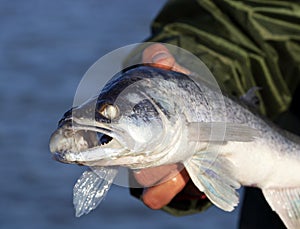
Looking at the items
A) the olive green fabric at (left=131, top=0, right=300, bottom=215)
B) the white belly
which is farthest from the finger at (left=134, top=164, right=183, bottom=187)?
the olive green fabric at (left=131, top=0, right=300, bottom=215)

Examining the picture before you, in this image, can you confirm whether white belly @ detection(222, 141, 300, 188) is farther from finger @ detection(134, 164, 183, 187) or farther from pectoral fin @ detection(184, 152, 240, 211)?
finger @ detection(134, 164, 183, 187)

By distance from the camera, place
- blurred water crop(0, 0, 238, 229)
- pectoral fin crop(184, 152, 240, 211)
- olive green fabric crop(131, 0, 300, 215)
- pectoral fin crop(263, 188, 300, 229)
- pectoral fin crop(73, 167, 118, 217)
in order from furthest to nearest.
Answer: blurred water crop(0, 0, 238, 229) → olive green fabric crop(131, 0, 300, 215) → pectoral fin crop(263, 188, 300, 229) → pectoral fin crop(184, 152, 240, 211) → pectoral fin crop(73, 167, 118, 217)

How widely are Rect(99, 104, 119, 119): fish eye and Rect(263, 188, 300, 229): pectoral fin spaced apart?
2.88ft

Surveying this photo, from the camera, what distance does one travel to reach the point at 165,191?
11.4 feet

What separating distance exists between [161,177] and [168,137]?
502 millimetres

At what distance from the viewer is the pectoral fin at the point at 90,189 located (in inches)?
113

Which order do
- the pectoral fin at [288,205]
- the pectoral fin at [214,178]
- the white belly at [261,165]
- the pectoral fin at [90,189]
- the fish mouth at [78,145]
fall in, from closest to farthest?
the fish mouth at [78,145] < the pectoral fin at [90,189] < the pectoral fin at [214,178] < the white belly at [261,165] < the pectoral fin at [288,205]

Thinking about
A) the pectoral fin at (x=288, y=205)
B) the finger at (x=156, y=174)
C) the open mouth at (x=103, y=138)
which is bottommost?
the pectoral fin at (x=288, y=205)

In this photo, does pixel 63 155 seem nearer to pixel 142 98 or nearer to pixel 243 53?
pixel 142 98

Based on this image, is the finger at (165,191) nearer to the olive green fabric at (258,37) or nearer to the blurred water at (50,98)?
the olive green fabric at (258,37)

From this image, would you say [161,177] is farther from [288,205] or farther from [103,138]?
[103,138]

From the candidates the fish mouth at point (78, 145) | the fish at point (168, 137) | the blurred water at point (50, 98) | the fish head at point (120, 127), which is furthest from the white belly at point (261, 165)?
the blurred water at point (50, 98)

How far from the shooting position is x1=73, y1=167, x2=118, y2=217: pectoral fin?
2879 mm

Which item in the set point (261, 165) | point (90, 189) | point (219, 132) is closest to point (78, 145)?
point (90, 189)
